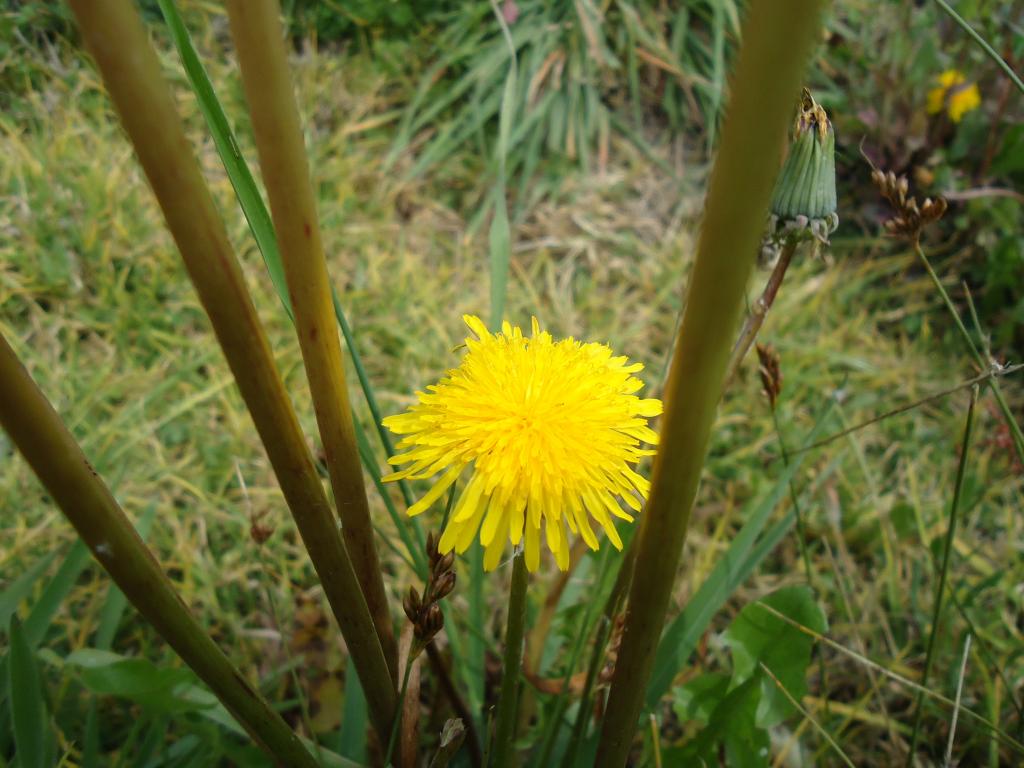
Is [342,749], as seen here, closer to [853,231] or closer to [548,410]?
[548,410]

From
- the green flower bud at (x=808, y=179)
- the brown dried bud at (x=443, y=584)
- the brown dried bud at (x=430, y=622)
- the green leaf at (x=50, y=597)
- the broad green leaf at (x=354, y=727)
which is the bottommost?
the broad green leaf at (x=354, y=727)

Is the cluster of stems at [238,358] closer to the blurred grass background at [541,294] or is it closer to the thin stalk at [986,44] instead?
the blurred grass background at [541,294]

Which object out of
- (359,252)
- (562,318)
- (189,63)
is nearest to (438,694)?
(189,63)

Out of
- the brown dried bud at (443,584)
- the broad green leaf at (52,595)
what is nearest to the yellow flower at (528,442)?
the brown dried bud at (443,584)

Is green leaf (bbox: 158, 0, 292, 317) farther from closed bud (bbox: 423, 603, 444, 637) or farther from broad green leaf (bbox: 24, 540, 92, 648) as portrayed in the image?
broad green leaf (bbox: 24, 540, 92, 648)

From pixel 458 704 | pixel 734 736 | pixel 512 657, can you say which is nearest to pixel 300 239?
pixel 512 657

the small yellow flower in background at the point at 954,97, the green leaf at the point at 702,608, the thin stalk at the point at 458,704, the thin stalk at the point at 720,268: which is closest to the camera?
the thin stalk at the point at 720,268
